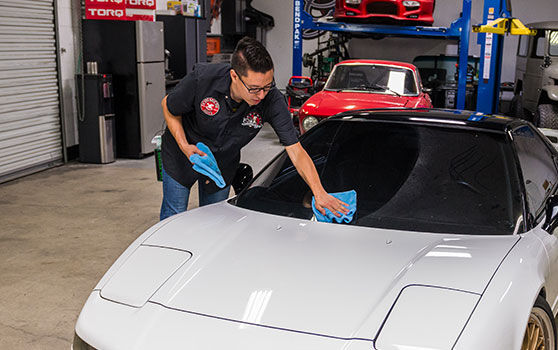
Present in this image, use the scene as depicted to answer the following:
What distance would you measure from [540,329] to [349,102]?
5.00 metres

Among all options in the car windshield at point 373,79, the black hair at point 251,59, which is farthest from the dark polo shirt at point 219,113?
the car windshield at point 373,79

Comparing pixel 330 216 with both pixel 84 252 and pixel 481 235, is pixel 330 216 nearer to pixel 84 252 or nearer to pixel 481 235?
pixel 481 235

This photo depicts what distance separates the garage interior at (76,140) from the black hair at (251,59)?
1.71 meters

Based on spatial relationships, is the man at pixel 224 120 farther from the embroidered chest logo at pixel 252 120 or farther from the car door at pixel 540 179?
the car door at pixel 540 179

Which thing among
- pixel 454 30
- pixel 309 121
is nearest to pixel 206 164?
pixel 309 121

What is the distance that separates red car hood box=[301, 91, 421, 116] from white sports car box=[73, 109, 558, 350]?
3714mm

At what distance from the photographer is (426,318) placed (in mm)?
1744

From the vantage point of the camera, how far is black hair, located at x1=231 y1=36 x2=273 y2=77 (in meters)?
2.56

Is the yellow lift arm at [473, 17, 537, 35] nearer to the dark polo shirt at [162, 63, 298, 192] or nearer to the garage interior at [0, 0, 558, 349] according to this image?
the garage interior at [0, 0, 558, 349]

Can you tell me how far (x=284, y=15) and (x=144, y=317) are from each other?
1483 centimetres

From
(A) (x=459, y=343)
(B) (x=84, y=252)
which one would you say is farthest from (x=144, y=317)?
(B) (x=84, y=252)

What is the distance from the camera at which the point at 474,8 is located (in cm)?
1473

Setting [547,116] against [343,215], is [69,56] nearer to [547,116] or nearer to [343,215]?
[343,215]

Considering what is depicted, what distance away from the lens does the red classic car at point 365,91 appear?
686 cm
